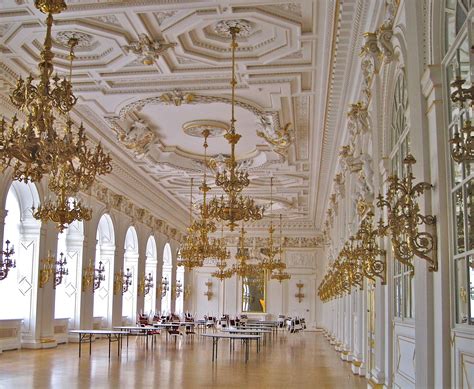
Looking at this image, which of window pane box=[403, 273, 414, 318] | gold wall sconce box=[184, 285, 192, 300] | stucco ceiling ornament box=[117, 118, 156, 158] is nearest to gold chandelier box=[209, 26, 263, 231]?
stucco ceiling ornament box=[117, 118, 156, 158]

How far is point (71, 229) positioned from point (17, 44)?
1014cm

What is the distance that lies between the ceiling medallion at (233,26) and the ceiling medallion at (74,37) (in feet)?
7.38

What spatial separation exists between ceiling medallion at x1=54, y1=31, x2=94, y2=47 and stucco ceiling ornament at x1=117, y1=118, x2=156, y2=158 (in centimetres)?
441

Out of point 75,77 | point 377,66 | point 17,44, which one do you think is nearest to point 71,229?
point 75,77

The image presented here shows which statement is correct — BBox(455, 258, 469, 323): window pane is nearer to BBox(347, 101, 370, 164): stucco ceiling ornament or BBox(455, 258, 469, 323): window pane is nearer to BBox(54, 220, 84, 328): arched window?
BBox(347, 101, 370, 164): stucco ceiling ornament

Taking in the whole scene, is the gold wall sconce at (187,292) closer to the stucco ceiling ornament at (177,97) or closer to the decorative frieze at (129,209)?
the decorative frieze at (129,209)

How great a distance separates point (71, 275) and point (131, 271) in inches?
225

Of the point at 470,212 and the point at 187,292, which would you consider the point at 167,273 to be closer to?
the point at 187,292

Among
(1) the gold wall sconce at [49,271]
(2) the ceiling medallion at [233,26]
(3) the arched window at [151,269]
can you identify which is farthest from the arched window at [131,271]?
(2) the ceiling medallion at [233,26]

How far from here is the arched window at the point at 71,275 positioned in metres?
19.6

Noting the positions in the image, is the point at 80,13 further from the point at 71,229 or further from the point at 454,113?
the point at 71,229

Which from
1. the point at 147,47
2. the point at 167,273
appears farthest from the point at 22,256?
the point at 167,273

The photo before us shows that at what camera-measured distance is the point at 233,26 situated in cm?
1005

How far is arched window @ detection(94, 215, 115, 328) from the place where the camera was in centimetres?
2228
